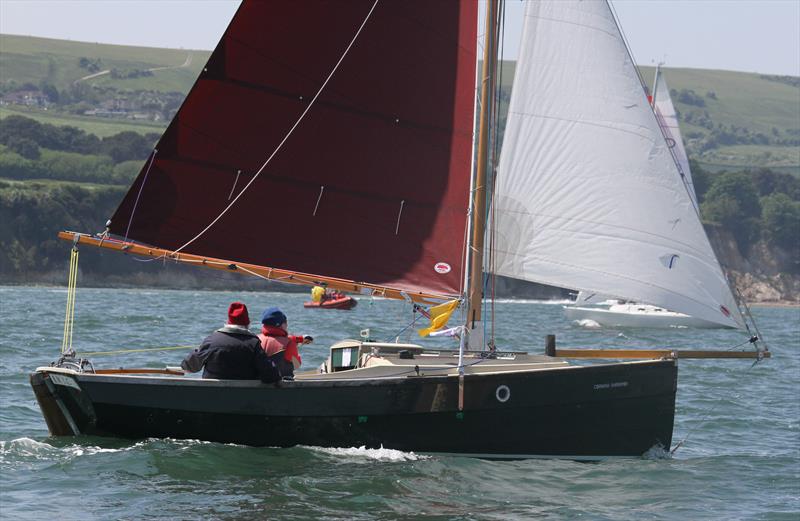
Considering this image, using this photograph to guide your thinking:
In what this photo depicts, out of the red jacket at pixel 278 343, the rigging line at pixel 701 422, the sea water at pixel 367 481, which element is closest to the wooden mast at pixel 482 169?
the sea water at pixel 367 481

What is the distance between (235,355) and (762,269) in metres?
127

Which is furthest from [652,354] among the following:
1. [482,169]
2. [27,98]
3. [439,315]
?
[27,98]

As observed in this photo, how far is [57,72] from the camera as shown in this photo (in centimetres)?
19988

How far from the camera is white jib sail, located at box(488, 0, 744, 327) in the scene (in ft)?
52.9

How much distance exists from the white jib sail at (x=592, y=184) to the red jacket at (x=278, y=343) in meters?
2.89

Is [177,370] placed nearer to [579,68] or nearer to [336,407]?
[336,407]

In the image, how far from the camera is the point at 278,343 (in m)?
15.6

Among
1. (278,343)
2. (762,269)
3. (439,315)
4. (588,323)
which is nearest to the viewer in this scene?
(278,343)

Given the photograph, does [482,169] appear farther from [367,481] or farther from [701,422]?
[701,422]

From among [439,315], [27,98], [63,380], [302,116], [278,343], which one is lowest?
[63,380]

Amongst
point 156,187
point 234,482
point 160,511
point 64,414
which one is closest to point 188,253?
point 156,187

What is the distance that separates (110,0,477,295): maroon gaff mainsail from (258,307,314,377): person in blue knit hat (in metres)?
1.59

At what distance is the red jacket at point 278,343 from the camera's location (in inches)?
611

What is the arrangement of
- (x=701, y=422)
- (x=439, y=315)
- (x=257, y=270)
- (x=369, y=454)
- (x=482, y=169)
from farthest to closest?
(x=701, y=422) < (x=257, y=270) < (x=482, y=169) < (x=439, y=315) < (x=369, y=454)
